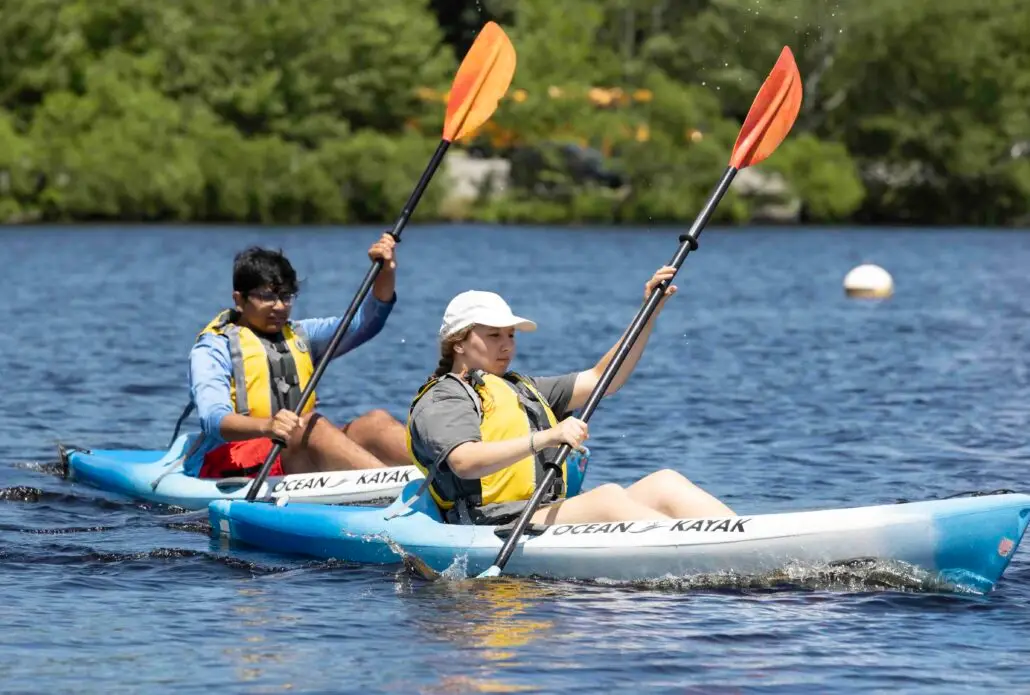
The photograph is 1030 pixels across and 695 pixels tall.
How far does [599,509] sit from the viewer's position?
7.35 m

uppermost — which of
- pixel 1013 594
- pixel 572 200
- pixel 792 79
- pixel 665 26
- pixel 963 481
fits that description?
pixel 665 26

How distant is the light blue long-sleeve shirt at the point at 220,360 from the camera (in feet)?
28.7

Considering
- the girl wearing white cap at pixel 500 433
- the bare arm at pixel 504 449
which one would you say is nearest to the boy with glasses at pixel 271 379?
the girl wearing white cap at pixel 500 433

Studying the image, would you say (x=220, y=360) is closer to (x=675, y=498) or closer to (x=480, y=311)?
(x=480, y=311)

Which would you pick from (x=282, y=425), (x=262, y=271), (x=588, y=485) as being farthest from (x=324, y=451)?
(x=588, y=485)

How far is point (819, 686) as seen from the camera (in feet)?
19.8

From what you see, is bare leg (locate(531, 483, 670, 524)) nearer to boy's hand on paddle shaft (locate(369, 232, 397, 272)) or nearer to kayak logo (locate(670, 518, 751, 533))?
kayak logo (locate(670, 518, 751, 533))

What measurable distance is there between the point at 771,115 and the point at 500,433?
243 cm

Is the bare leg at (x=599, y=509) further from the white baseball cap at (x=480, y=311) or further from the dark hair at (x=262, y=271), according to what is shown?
the dark hair at (x=262, y=271)

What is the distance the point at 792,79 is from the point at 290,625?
11.5 ft

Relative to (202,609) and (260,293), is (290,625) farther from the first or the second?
(260,293)

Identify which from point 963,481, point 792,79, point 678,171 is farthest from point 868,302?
point 678,171

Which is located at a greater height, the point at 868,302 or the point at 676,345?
the point at 868,302

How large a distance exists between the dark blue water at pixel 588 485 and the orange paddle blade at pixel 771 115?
1.88 meters
